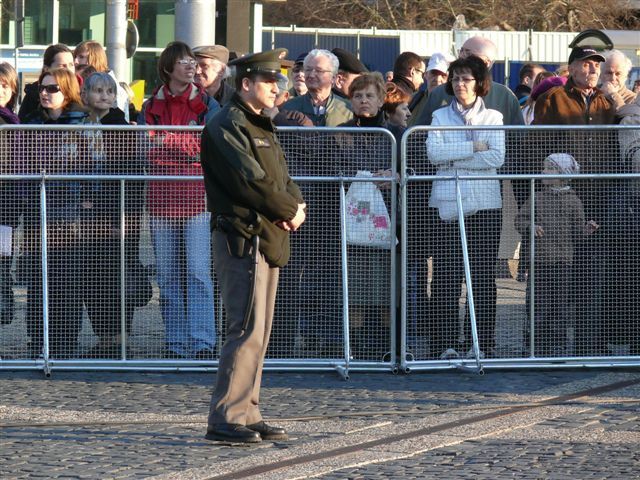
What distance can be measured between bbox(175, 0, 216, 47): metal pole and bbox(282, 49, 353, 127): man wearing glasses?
5557 millimetres

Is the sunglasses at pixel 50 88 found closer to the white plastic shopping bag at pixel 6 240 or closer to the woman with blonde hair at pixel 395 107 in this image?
the white plastic shopping bag at pixel 6 240

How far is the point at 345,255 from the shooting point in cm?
954

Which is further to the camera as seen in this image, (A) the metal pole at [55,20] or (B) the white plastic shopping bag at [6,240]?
(A) the metal pole at [55,20]

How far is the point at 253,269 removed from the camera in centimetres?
720

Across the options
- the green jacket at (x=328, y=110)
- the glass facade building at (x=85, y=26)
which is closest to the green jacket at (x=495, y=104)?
the green jacket at (x=328, y=110)

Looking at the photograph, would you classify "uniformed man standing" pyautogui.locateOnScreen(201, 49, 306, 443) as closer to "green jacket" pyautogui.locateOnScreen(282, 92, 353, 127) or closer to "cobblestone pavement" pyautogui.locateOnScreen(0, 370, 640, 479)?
"cobblestone pavement" pyautogui.locateOnScreen(0, 370, 640, 479)

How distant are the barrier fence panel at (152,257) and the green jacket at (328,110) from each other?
30.8 inches

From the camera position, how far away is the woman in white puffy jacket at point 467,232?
31.2 ft

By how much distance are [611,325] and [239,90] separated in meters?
3.67

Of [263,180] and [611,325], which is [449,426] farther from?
Answer: [611,325]

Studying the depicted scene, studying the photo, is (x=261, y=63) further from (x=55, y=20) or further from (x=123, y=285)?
(x=55, y=20)

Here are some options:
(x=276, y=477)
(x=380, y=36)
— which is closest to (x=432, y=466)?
(x=276, y=477)

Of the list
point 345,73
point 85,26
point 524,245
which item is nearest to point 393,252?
point 524,245

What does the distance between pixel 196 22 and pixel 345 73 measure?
5.06 m
